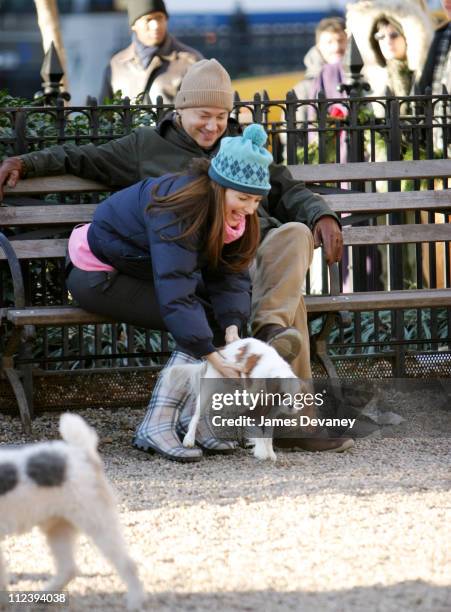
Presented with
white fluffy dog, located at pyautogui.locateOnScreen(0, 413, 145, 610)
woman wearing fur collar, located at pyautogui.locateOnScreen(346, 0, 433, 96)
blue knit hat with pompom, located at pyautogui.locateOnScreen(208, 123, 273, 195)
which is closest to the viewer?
white fluffy dog, located at pyautogui.locateOnScreen(0, 413, 145, 610)

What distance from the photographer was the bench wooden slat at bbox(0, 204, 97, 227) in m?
6.09

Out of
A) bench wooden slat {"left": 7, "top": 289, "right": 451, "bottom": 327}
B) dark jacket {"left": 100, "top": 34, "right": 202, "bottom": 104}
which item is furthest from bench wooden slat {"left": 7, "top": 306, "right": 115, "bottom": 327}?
dark jacket {"left": 100, "top": 34, "right": 202, "bottom": 104}

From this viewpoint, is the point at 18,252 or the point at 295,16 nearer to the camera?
the point at 18,252

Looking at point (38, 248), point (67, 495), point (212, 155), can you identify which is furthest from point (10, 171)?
point (67, 495)

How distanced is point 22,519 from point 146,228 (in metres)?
2.31

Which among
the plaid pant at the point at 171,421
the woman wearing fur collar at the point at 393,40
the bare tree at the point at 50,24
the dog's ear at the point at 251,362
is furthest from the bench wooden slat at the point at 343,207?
the woman wearing fur collar at the point at 393,40

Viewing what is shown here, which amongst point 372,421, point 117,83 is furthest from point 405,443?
point 117,83

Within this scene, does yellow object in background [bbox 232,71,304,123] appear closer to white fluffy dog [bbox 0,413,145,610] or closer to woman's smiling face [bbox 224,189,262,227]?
woman's smiling face [bbox 224,189,262,227]

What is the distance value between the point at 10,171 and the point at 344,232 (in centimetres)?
178

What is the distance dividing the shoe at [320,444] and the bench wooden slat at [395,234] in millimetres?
1292

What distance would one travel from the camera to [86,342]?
7.16 metres

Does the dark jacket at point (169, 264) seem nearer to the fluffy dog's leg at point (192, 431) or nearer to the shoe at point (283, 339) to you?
the shoe at point (283, 339)

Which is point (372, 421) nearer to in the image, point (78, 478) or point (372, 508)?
point (372, 508)

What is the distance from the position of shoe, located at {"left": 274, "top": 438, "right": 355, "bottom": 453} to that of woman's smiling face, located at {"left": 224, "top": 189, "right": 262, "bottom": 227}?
3.67 ft
